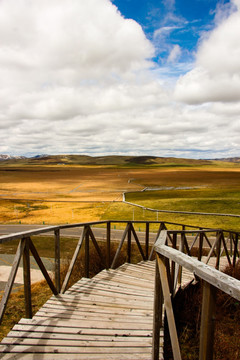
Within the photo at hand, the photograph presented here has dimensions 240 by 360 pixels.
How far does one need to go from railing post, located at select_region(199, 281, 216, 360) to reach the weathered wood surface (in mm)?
1585

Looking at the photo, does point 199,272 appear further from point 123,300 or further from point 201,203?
point 201,203

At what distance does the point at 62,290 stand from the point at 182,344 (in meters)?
2.45

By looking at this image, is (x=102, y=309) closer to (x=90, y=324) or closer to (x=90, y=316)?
(x=90, y=316)

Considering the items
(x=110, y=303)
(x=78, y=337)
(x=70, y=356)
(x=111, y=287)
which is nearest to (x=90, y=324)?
(x=78, y=337)

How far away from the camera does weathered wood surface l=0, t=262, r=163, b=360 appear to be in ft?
10.1

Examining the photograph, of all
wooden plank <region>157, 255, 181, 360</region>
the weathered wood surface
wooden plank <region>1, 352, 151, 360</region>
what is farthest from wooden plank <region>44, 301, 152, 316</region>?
wooden plank <region>157, 255, 181, 360</region>

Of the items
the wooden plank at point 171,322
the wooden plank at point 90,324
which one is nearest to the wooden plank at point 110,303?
the wooden plank at point 90,324

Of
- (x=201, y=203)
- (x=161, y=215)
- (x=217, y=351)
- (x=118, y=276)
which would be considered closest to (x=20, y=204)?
(x=161, y=215)

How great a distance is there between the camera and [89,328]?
3631 mm

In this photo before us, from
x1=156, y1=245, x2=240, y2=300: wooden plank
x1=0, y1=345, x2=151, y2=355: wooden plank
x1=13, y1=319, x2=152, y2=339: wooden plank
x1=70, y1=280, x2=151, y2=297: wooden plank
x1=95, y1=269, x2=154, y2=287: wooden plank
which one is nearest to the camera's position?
x1=156, y1=245, x2=240, y2=300: wooden plank

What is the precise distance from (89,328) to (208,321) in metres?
2.45

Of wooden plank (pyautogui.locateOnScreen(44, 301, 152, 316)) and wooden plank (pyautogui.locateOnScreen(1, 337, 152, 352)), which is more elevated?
wooden plank (pyautogui.locateOnScreen(1, 337, 152, 352))

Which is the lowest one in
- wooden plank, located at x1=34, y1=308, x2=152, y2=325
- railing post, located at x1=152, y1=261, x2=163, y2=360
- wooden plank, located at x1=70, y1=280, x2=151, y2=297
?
wooden plank, located at x1=70, y1=280, x2=151, y2=297

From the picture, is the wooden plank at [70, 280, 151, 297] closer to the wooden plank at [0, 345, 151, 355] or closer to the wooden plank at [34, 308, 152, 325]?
the wooden plank at [34, 308, 152, 325]
